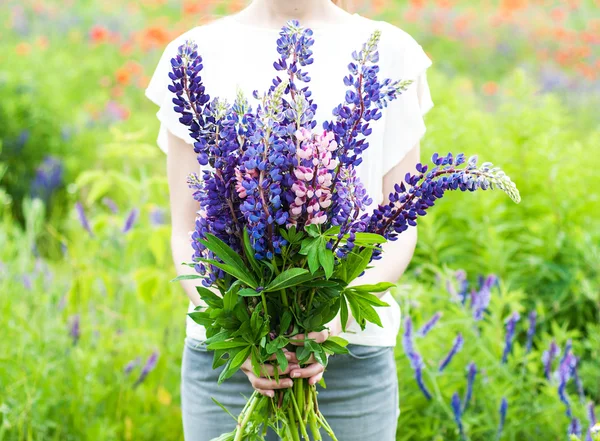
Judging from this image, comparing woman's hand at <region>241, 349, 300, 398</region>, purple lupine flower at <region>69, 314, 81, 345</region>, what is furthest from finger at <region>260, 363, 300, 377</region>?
purple lupine flower at <region>69, 314, 81, 345</region>

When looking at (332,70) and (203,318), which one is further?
(332,70)

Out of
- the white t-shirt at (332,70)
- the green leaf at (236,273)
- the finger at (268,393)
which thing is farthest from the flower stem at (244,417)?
the white t-shirt at (332,70)

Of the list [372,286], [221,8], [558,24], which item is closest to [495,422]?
[372,286]

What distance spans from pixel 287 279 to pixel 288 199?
4.5 inches

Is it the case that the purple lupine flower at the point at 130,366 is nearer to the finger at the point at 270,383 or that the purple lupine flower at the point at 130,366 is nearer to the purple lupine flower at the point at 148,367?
the purple lupine flower at the point at 148,367

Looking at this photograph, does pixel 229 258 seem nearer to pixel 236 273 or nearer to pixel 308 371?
pixel 236 273

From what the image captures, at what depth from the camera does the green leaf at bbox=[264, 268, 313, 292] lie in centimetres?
110

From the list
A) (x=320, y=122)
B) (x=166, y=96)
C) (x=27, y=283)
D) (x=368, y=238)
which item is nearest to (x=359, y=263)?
(x=368, y=238)

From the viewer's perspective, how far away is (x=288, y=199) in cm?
108

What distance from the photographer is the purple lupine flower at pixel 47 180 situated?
4.42 m

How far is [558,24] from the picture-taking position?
25.8 ft

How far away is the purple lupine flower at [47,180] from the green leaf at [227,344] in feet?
11.4

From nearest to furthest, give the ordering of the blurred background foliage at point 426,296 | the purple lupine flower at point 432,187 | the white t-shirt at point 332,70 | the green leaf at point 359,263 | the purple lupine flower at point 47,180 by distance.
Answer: the purple lupine flower at point 432,187, the green leaf at point 359,263, the white t-shirt at point 332,70, the blurred background foliage at point 426,296, the purple lupine flower at point 47,180

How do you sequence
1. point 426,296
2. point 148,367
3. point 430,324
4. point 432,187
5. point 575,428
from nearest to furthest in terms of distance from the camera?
point 432,187, point 575,428, point 430,324, point 148,367, point 426,296
